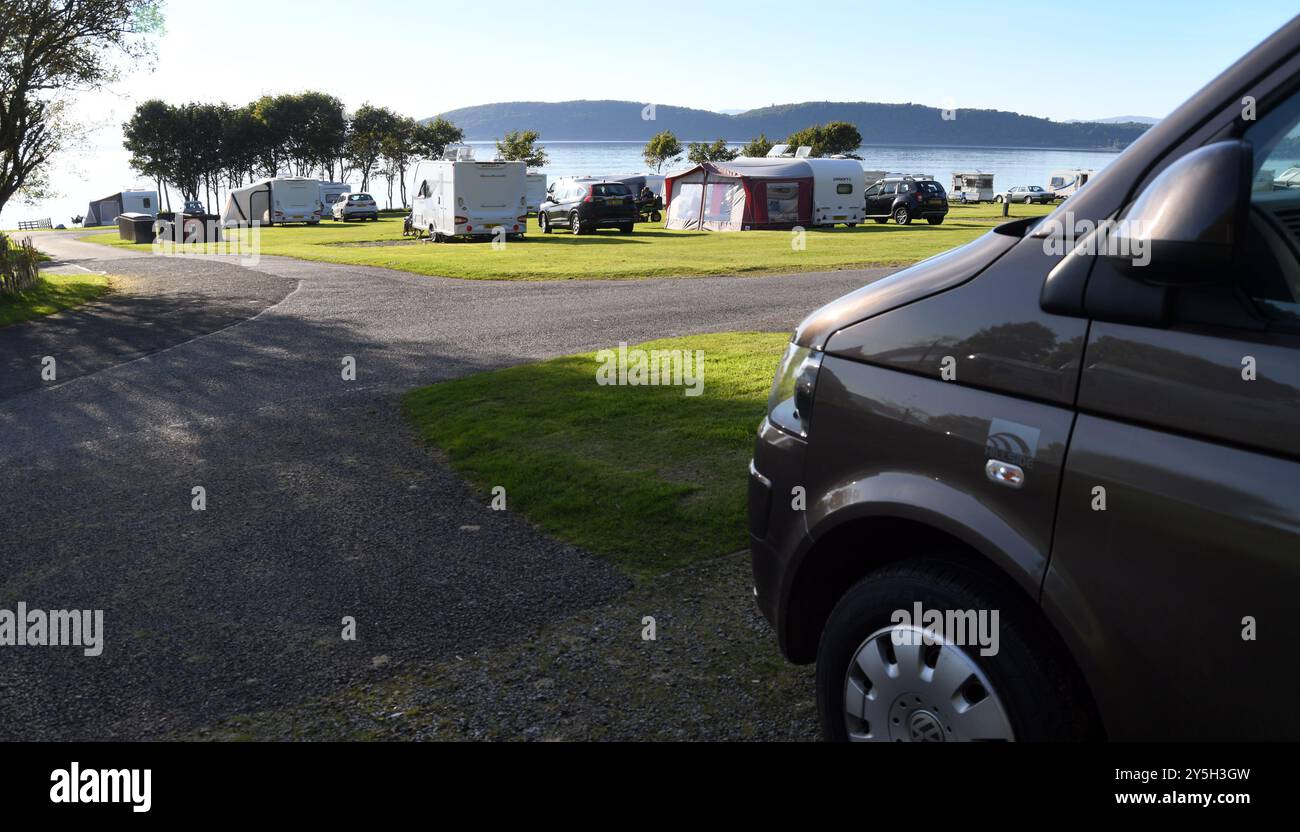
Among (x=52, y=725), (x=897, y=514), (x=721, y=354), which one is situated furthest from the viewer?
(x=721, y=354)

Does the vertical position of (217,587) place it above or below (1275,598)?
below

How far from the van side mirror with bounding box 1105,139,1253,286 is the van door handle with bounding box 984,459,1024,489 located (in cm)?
50

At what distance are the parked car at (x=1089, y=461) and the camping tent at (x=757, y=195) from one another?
122ft

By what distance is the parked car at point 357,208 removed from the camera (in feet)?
211

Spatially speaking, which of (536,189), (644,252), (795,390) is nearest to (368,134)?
(536,189)

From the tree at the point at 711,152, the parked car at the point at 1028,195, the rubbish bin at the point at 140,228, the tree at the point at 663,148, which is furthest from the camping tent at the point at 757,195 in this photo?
the tree at the point at 663,148

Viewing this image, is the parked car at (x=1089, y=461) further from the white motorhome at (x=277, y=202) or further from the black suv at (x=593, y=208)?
the white motorhome at (x=277, y=202)

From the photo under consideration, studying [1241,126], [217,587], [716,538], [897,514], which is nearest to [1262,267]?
[1241,126]

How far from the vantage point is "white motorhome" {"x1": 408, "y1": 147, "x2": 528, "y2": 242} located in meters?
34.6

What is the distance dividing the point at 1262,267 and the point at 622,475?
5093 mm

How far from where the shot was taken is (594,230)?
37.8 meters

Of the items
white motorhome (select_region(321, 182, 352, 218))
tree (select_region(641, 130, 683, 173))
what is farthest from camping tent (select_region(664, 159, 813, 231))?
tree (select_region(641, 130, 683, 173))

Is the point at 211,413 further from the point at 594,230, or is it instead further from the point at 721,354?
the point at 594,230

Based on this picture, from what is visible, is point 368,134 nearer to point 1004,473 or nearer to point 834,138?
point 834,138
